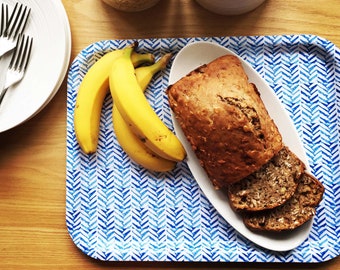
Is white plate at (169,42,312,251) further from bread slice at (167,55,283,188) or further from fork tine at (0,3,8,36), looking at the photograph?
fork tine at (0,3,8,36)

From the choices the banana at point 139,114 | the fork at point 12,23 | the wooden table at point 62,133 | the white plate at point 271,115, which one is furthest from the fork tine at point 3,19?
the white plate at point 271,115

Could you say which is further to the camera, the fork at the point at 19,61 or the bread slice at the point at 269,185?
the fork at the point at 19,61

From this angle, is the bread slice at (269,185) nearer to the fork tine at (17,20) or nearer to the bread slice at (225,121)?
the bread slice at (225,121)

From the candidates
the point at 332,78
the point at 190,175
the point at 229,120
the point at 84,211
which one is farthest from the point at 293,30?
the point at 84,211

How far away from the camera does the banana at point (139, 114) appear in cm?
127

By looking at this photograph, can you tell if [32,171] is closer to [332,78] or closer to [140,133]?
[140,133]

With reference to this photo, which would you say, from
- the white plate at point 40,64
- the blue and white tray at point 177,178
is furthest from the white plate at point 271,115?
the white plate at point 40,64

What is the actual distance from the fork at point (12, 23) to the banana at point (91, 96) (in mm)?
211

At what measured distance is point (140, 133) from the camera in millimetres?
1280

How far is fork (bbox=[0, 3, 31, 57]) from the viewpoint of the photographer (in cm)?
138

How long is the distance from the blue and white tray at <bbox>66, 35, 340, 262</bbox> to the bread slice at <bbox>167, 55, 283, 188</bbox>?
0.11 m

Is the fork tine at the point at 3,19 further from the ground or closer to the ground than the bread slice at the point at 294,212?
further from the ground

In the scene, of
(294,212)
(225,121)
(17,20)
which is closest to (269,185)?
(294,212)

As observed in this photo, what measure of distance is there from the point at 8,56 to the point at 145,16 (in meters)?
0.36
